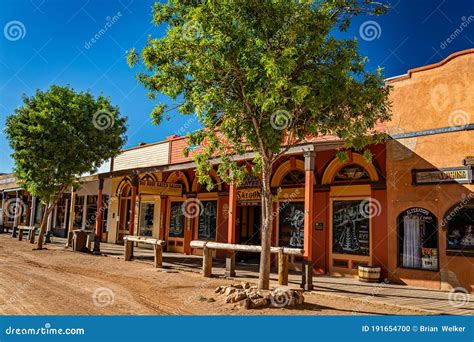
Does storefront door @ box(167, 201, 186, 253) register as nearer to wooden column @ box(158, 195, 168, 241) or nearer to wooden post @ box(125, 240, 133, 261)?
wooden column @ box(158, 195, 168, 241)

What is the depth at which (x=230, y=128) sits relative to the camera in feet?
28.1

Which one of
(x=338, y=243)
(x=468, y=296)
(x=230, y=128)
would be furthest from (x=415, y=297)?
(x=230, y=128)

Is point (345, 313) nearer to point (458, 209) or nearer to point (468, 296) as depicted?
point (468, 296)

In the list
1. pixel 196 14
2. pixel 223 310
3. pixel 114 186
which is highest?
pixel 196 14

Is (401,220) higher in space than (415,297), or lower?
higher

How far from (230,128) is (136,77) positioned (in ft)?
7.80

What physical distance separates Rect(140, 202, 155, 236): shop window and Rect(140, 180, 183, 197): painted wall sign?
305cm

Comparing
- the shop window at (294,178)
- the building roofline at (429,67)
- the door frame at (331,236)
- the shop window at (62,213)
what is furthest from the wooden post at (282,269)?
the shop window at (62,213)

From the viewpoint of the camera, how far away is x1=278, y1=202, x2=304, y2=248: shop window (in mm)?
14050

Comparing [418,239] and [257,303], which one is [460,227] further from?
[257,303]

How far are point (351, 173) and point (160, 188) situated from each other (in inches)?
317

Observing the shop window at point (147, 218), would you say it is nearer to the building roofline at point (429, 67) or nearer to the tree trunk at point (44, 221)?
the tree trunk at point (44, 221)

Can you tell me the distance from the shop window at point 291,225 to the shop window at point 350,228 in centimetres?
135

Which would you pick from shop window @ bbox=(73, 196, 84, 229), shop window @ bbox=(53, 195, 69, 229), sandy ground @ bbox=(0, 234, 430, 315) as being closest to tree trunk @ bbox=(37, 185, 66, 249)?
sandy ground @ bbox=(0, 234, 430, 315)
